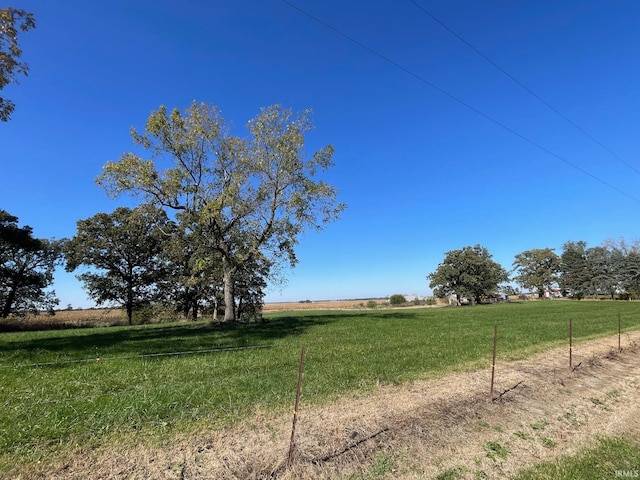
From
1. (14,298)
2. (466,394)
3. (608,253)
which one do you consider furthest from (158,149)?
(608,253)

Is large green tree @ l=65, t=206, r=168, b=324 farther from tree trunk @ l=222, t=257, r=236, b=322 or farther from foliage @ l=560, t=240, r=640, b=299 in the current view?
foliage @ l=560, t=240, r=640, b=299

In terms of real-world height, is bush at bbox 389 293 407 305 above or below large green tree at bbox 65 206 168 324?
below

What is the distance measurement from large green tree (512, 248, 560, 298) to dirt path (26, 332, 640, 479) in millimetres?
104070

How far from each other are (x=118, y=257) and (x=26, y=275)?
38.7ft

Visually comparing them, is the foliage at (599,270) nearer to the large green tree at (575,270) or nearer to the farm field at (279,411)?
the large green tree at (575,270)

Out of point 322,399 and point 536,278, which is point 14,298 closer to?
point 322,399

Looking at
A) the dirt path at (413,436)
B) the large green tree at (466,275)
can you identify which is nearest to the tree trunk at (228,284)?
the dirt path at (413,436)

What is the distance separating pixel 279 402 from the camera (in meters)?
7.05

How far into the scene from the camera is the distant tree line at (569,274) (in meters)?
81.4

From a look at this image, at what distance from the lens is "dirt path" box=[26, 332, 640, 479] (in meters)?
4.63

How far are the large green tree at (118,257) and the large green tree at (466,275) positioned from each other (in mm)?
62413

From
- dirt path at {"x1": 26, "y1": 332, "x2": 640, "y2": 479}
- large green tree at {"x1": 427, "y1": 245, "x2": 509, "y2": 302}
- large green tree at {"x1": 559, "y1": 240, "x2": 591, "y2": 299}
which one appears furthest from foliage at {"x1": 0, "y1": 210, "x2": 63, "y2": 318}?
large green tree at {"x1": 559, "y1": 240, "x2": 591, "y2": 299}

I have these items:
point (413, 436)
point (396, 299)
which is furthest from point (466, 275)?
point (413, 436)

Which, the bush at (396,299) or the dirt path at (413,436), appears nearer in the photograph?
the dirt path at (413,436)
